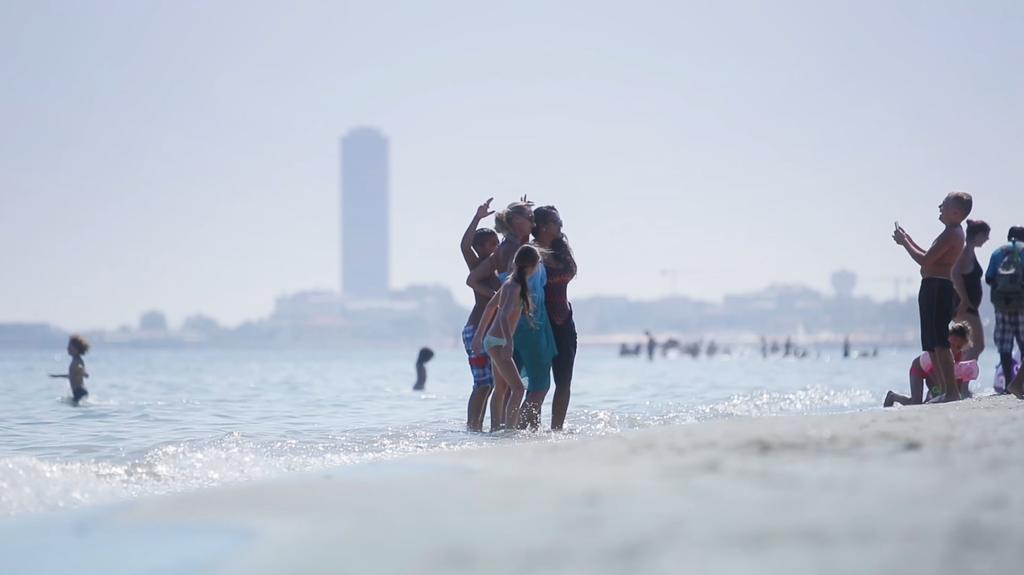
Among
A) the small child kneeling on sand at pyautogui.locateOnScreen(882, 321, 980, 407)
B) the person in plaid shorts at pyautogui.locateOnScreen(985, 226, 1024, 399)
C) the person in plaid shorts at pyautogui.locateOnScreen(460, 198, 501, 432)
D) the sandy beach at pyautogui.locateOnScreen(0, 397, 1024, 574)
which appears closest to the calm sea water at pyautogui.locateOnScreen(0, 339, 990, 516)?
the person in plaid shorts at pyautogui.locateOnScreen(460, 198, 501, 432)

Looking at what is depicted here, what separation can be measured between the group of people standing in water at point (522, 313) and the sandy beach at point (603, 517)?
369 cm

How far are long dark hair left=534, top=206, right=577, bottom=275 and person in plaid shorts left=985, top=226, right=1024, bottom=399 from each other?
125 inches

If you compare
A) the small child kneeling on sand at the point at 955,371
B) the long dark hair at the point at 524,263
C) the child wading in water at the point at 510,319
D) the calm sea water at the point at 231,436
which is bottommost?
the calm sea water at the point at 231,436

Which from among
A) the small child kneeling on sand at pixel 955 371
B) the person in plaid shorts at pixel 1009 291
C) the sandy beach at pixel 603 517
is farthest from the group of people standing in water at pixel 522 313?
the sandy beach at pixel 603 517

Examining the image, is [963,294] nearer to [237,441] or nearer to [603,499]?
[237,441]

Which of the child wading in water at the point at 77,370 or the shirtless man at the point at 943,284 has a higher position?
the shirtless man at the point at 943,284

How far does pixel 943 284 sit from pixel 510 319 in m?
3.31

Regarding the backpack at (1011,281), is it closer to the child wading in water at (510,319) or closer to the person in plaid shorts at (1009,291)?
the person in plaid shorts at (1009,291)

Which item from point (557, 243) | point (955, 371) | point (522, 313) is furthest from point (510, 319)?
point (955, 371)

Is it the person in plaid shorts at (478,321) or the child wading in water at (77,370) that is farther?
the child wading in water at (77,370)

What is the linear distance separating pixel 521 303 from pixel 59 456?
3315 millimetres

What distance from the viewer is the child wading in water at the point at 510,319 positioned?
724 cm

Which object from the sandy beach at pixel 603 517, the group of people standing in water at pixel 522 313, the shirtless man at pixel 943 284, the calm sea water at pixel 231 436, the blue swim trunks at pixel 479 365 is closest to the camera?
the sandy beach at pixel 603 517

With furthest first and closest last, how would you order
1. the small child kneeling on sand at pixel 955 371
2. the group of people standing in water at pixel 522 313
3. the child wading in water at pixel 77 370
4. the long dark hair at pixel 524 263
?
the child wading in water at pixel 77 370 < the small child kneeling on sand at pixel 955 371 < the group of people standing in water at pixel 522 313 < the long dark hair at pixel 524 263
